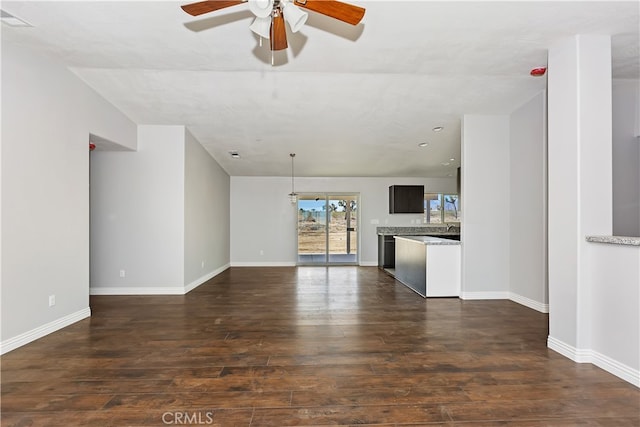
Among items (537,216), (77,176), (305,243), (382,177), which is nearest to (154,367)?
(77,176)

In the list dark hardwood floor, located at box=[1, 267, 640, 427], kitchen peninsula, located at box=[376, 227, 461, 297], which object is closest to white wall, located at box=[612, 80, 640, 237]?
dark hardwood floor, located at box=[1, 267, 640, 427]

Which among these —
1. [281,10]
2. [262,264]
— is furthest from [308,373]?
[262,264]

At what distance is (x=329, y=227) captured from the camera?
8992 mm

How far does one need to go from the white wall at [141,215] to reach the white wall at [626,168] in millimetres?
5888

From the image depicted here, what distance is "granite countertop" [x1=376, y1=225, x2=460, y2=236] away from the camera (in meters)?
7.74

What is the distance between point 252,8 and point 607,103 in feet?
9.36

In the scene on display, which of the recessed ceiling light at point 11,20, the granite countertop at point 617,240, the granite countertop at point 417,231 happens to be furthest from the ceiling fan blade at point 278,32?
the granite countertop at point 417,231

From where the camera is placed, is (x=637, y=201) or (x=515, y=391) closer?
(x=515, y=391)

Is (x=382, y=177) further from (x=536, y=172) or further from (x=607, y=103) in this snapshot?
(x=607, y=103)

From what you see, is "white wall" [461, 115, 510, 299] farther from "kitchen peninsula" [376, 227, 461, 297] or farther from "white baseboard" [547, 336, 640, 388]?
"white baseboard" [547, 336, 640, 388]

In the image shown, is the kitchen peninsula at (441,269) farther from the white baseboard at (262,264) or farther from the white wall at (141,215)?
the white baseboard at (262,264)

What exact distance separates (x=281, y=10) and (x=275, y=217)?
6812 mm

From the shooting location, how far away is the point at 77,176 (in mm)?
3938

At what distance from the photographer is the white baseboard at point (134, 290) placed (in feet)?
17.4
